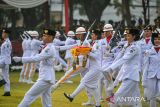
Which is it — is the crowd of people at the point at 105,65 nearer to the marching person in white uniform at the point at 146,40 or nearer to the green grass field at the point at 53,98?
the marching person in white uniform at the point at 146,40

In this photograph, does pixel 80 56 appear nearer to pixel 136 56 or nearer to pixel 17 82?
pixel 136 56

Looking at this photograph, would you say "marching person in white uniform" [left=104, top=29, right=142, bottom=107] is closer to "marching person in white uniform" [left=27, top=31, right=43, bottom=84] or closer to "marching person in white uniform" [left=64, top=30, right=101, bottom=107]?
"marching person in white uniform" [left=64, top=30, right=101, bottom=107]

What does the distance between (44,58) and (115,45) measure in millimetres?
3711

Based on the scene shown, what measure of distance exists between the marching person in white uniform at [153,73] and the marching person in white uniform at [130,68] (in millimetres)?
621

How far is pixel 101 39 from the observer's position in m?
15.1

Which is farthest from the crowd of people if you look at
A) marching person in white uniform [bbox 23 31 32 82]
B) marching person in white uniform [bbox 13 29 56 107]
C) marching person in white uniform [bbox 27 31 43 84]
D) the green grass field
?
marching person in white uniform [bbox 23 31 32 82]

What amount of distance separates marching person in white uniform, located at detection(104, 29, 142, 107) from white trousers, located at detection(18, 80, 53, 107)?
→ 1.54 meters

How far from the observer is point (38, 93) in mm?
12086

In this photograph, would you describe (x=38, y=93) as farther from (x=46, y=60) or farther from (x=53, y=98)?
(x=53, y=98)

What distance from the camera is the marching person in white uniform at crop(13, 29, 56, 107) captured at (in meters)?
12.0

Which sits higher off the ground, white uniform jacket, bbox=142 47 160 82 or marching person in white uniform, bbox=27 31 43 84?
white uniform jacket, bbox=142 47 160 82

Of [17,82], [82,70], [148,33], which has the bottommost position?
[17,82]

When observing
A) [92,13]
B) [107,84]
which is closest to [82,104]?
[107,84]

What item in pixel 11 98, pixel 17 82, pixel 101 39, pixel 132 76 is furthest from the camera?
→ pixel 17 82
